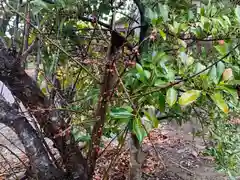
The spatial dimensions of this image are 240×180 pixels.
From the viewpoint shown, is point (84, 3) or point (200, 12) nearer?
point (200, 12)

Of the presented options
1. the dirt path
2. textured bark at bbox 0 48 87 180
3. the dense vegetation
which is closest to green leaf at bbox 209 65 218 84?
the dense vegetation

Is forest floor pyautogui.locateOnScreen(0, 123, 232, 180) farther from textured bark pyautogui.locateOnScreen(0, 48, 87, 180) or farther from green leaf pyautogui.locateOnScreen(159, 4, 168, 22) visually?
green leaf pyautogui.locateOnScreen(159, 4, 168, 22)

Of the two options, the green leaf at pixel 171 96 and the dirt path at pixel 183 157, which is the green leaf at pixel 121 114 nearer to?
the green leaf at pixel 171 96

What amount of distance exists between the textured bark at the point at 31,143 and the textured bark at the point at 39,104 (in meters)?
0.04

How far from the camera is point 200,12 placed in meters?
0.94

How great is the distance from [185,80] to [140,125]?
16 cm

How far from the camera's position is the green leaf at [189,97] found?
0.70 metres

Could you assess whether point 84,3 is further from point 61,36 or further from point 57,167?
point 57,167

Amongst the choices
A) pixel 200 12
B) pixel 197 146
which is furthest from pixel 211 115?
pixel 197 146

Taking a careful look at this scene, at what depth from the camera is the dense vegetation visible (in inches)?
30.2

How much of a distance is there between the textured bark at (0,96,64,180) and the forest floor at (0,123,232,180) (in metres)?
0.29

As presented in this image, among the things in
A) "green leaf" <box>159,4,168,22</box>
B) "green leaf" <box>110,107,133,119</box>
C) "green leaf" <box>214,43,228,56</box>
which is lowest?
"green leaf" <box>110,107,133,119</box>

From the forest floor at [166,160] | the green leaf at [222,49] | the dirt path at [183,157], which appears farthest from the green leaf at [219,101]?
the dirt path at [183,157]

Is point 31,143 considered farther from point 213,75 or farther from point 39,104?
point 213,75
